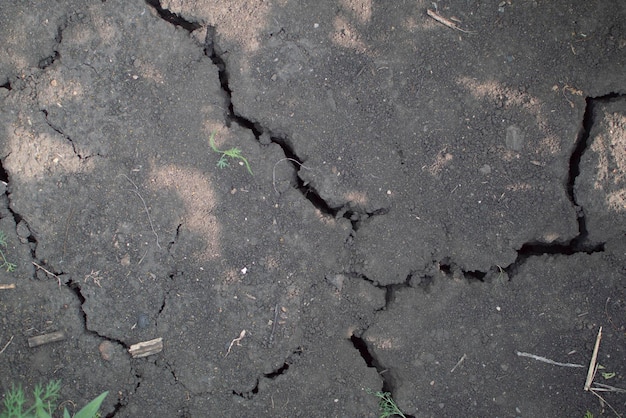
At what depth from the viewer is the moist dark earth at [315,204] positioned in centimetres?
315

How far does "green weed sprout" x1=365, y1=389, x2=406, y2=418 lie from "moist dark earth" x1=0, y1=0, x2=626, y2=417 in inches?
1.6

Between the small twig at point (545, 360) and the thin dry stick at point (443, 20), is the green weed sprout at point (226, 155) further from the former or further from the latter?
the small twig at point (545, 360)

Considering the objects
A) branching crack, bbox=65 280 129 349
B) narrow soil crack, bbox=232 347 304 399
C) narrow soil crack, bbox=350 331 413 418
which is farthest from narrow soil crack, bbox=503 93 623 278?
branching crack, bbox=65 280 129 349

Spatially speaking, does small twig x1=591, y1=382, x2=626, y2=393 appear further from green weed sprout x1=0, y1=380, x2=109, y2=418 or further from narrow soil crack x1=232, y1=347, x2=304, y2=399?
green weed sprout x1=0, y1=380, x2=109, y2=418

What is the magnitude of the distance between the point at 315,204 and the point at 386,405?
1.15 m

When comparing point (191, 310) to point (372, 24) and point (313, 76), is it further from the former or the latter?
point (372, 24)

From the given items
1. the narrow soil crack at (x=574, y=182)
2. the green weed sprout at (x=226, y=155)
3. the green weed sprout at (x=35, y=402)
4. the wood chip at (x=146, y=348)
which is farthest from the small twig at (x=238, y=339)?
the narrow soil crack at (x=574, y=182)

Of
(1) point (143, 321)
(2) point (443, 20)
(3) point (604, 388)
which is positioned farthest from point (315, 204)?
(3) point (604, 388)

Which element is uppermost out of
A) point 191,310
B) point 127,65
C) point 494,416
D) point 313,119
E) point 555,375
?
point 313,119

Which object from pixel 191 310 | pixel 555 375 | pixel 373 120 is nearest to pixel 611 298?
pixel 555 375

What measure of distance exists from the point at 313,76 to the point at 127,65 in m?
1.01

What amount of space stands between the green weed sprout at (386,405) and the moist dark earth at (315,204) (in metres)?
0.04

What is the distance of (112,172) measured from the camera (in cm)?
318

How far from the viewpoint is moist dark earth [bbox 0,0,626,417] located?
10.3ft
